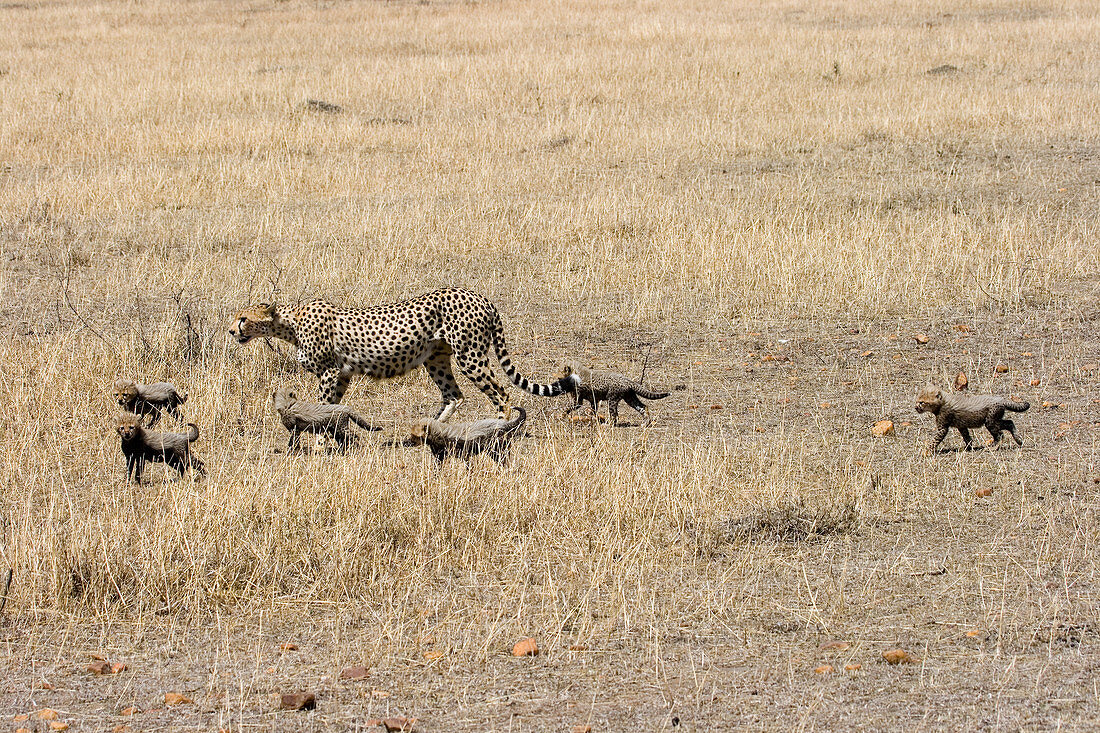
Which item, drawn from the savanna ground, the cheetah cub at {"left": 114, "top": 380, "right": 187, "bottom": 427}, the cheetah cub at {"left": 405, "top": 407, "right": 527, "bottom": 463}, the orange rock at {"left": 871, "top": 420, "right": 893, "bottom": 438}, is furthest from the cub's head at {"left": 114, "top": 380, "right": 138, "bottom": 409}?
the orange rock at {"left": 871, "top": 420, "right": 893, "bottom": 438}

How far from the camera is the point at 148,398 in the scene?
25.4 ft

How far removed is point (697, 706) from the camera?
14.0 feet

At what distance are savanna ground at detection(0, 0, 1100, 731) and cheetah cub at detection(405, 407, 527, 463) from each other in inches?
6.5

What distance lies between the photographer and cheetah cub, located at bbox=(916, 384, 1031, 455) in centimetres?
693

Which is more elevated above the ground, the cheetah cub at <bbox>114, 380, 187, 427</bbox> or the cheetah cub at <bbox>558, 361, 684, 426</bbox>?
the cheetah cub at <bbox>558, 361, 684, 426</bbox>

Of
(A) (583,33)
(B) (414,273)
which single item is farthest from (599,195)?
(A) (583,33)

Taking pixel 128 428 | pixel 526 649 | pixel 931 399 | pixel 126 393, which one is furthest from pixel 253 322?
pixel 931 399

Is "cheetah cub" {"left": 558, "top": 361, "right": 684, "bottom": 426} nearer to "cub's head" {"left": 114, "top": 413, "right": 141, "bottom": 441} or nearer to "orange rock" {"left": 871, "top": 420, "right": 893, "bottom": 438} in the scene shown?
"orange rock" {"left": 871, "top": 420, "right": 893, "bottom": 438}

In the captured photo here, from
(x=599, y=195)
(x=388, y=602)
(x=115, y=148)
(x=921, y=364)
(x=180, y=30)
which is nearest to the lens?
(x=388, y=602)

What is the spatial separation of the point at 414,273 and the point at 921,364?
15.4ft

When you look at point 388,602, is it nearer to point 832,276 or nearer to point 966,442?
point 966,442

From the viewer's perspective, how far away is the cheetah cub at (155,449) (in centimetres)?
657

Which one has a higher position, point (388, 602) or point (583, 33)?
point (583, 33)

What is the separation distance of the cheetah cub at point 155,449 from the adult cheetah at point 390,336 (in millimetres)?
1615
